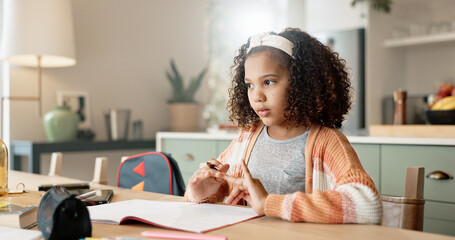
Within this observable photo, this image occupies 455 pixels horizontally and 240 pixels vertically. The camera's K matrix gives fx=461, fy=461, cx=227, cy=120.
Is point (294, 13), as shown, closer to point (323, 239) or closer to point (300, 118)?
point (300, 118)

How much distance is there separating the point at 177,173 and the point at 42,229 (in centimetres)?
72

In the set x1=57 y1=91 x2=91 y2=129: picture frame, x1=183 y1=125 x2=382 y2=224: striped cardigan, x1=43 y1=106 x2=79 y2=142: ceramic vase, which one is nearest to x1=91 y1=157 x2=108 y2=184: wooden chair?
x1=183 y1=125 x2=382 y2=224: striped cardigan

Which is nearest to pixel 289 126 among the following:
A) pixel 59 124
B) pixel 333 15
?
pixel 59 124

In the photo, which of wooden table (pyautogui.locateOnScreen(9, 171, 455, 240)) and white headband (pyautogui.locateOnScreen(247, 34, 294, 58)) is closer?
wooden table (pyautogui.locateOnScreen(9, 171, 455, 240))

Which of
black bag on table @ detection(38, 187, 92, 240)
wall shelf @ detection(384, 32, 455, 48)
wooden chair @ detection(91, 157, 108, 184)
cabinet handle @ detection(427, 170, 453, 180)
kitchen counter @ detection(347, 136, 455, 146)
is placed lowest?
cabinet handle @ detection(427, 170, 453, 180)

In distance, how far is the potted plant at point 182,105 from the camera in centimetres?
374

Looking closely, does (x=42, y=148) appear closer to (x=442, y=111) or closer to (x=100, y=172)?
(x=100, y=172)

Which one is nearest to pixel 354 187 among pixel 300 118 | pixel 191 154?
pixel 300 118

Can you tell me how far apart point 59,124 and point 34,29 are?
2.03 feet

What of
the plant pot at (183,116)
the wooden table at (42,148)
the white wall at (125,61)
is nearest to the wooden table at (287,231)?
the wooden table at (42,148)

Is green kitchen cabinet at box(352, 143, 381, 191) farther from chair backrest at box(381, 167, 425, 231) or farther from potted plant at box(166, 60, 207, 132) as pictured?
potted plant at box(166, 60, 207, 132)

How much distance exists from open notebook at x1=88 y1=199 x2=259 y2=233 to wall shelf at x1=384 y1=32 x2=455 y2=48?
11.5 feet

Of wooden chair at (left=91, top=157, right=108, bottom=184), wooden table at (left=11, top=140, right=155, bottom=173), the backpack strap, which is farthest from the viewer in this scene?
wooden table at (left=11, top=140, right=155, bottom=173)

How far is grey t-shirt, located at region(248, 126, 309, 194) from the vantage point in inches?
47.9
